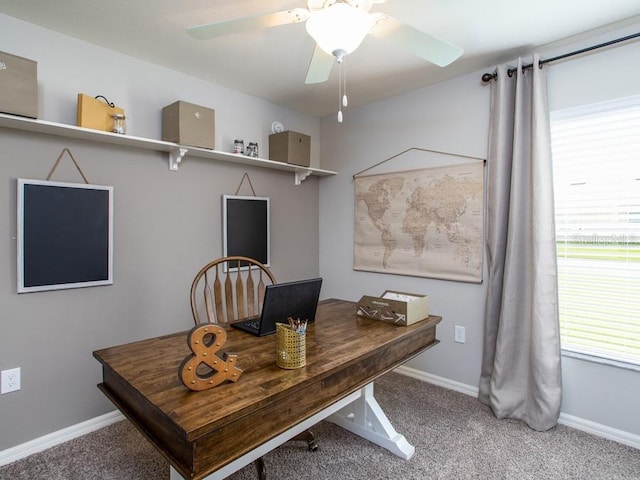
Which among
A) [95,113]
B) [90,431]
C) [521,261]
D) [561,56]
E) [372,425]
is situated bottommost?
[90,431]

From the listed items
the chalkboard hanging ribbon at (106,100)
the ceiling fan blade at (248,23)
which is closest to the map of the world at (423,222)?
the ceiling fan blade at (248,23)

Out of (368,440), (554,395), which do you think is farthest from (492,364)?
(368,440)

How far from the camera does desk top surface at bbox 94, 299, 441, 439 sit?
3.25ft

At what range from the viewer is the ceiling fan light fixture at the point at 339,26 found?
1296 millimetres

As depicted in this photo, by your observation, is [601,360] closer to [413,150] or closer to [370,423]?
[370,423]

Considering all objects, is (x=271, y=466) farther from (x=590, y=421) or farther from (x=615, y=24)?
(x=615, y=24)

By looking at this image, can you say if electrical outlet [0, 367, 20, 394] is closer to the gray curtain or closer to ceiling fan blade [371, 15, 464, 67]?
ceiling fan blade [371, 15, 464, 67]

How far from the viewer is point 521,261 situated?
7.67 feet

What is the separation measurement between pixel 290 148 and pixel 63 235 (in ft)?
5.63

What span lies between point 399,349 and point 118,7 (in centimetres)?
220

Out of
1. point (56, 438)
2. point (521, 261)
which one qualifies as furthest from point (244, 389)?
point (521, 261)

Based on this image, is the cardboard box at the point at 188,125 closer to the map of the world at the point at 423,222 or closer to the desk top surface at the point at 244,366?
the desk top surface at the point at 244,366

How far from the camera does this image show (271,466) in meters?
1.85

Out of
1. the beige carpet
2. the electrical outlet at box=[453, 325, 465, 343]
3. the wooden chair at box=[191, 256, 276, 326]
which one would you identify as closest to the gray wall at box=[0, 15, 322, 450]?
the beige carpet
